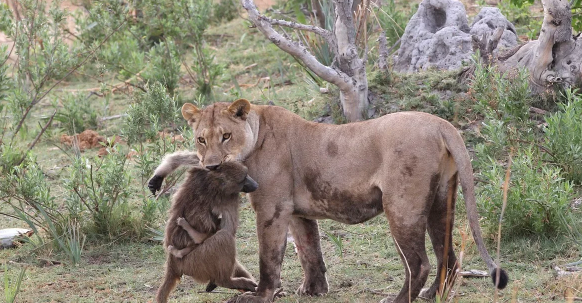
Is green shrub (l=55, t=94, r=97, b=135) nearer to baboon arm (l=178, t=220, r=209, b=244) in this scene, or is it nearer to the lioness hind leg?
baboon arm (l=178, t=220, r=209, b=244)

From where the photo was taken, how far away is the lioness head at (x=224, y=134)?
5.65m

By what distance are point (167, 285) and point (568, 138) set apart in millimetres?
3624

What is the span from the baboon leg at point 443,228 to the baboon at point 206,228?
124cm

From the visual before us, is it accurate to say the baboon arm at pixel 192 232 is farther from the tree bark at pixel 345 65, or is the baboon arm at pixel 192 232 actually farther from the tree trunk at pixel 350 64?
the tree trunk at pixel 350 64

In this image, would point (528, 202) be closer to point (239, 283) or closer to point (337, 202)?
point (337, 202)

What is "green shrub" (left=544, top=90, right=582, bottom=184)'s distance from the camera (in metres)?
6.89

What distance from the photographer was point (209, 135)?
5.66 metres

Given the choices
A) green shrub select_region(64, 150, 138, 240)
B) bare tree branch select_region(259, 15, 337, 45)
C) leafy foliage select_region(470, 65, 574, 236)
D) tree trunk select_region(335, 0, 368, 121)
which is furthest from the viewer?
tree trunk select_region(335, 0, 368, 121)

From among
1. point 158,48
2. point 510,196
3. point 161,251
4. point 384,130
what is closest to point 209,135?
point 384,130

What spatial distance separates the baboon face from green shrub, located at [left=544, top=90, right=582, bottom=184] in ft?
9.28

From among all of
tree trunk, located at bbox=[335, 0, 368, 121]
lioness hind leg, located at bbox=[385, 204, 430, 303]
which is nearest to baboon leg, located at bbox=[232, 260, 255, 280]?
lioness hind leg, located at bbox=[385, 204, 430, 303]

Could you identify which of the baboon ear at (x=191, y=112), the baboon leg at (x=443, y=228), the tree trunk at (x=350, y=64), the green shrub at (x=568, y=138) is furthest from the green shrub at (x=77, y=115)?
the baboon leg at (x=443, y=228)

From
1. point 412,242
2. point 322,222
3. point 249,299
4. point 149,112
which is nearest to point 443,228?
point 412,242

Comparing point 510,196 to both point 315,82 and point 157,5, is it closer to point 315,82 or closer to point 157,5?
point 315,82
